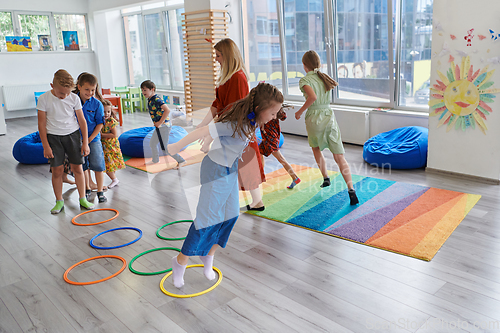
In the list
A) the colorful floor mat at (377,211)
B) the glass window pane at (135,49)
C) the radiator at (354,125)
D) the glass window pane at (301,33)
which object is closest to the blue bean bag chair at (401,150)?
the colorful floor mat at (377,211)

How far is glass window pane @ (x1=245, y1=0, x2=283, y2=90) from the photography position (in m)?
7.51

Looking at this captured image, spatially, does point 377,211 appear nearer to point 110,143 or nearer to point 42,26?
point 110,143

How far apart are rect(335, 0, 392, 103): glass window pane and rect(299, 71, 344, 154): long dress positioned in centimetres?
262

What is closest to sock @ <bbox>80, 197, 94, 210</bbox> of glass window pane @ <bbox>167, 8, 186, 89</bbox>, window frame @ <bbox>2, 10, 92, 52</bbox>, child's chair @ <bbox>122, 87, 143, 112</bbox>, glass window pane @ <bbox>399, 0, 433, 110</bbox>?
glass window pane @ <bbox>399, 0, 433, 110</bbox>

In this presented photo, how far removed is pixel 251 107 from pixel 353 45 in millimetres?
4750

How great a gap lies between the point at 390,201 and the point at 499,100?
1.52m

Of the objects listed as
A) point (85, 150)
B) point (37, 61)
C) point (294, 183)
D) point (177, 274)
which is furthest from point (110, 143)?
point (37, 61)

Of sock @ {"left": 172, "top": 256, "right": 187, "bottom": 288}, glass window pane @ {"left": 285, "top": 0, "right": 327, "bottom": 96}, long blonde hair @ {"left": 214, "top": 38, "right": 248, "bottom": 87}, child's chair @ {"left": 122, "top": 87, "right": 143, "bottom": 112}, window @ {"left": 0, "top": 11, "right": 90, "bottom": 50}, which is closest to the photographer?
sock @ {"left": 172, "top": 256, "right": 187, "bottom": 288}

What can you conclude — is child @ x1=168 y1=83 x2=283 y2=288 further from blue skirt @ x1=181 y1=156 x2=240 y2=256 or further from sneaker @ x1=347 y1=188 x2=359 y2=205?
sneaker @ x1=347 y1=188 x2=359 y2=205

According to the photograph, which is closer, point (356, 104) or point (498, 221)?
point (498, 221)

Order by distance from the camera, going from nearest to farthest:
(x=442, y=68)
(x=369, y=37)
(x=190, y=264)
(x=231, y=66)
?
(x=190, y=264)
(x=231, y=66)
(x=442, y=68)
(x=369, y=37)

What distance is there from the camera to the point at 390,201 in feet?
12.3

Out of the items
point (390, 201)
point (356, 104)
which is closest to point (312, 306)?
point (390, 201)

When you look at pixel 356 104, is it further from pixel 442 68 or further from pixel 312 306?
pixel 312 306
